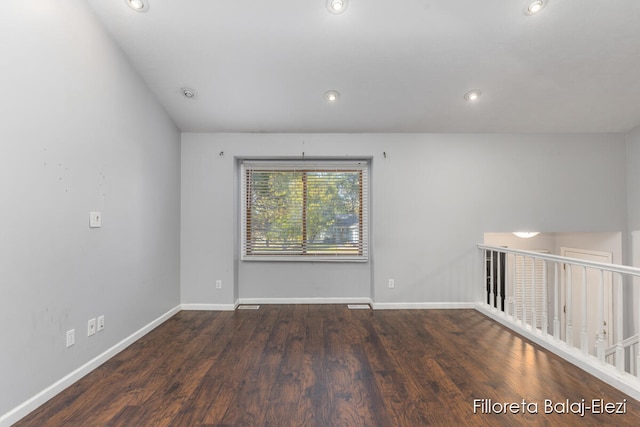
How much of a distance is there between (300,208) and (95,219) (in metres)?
2.38

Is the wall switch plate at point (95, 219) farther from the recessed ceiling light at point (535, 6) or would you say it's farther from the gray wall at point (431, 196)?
the recessed ceiling light at point (535, 6)

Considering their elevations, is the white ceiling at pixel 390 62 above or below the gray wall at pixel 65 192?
above

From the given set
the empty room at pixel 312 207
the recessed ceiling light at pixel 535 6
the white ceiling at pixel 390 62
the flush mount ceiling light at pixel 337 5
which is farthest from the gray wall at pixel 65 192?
the recessed ceiling light at pixel 535 6

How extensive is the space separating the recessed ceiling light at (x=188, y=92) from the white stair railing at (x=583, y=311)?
12.4 ft

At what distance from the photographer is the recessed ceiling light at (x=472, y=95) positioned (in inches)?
131

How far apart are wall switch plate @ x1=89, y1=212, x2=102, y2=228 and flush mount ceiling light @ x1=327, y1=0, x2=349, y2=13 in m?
2.43

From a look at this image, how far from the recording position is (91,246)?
8.09ft

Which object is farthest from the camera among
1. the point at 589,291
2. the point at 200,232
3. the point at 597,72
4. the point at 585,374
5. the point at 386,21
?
the point at 589,291

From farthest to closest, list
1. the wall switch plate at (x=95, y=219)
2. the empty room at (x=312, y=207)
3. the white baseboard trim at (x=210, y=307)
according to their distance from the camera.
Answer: the white baseboard trim at (x=210, y=307)
the wall switch plate at (x=95, y=219)
the empty room at (x=312, y=207)

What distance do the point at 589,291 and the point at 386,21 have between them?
5.11 metres

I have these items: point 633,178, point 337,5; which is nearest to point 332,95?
point 337,5

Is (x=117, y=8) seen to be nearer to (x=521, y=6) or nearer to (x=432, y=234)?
(x=521, y=6)

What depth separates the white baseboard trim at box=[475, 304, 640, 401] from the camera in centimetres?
211

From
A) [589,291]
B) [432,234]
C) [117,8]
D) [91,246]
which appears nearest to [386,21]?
[117,8]
